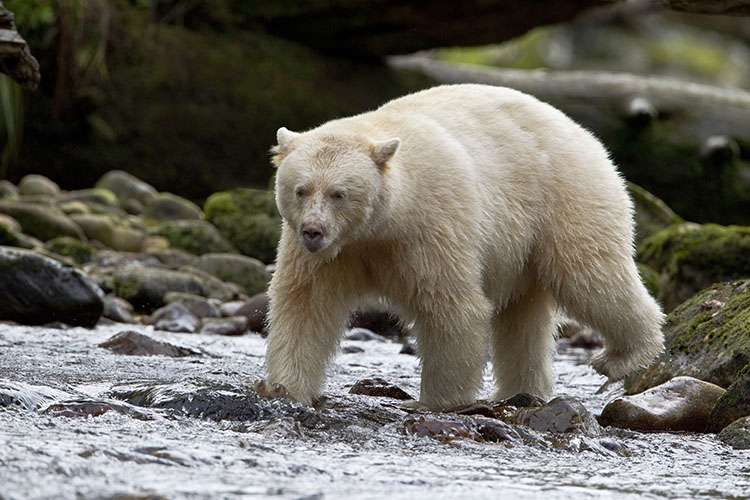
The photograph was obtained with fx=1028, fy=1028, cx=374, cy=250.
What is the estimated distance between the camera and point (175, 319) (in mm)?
8297

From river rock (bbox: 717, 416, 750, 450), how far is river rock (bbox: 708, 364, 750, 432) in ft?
0.58

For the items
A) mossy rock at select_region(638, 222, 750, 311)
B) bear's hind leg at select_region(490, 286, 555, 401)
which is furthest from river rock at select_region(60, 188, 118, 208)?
bear's hind leg at select_region(490, 286, 555, 401)

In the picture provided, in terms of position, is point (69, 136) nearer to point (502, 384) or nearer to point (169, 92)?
point (169, 92)

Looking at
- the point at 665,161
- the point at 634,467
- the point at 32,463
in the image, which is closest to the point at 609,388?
the point at 634,467

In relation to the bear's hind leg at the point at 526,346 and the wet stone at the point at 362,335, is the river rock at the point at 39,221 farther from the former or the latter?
the bear's hind leg at the point at 526,346

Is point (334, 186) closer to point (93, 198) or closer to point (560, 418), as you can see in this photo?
point (560, 418)

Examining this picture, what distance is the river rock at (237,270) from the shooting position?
9758mm

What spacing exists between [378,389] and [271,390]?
3.13ft

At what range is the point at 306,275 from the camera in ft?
16.8

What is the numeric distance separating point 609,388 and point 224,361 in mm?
2512

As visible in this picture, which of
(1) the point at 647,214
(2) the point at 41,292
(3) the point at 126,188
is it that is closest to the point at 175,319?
(2) the point at 41,292

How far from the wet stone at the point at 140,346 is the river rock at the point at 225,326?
1.27 m

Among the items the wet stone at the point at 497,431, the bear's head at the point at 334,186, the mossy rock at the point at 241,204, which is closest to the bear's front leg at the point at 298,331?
the bear's head at the point at 334,186

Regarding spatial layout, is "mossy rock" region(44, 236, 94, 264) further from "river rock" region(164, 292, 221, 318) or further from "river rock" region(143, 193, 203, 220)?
"river rock" region(143, 193, 203, 220)
